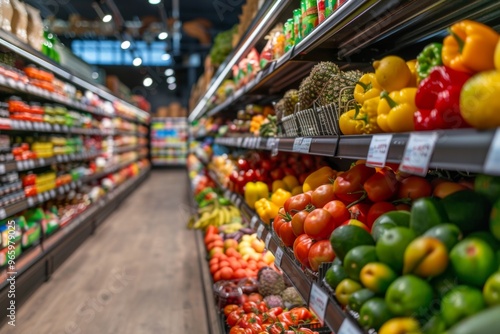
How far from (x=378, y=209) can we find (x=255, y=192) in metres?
1.57

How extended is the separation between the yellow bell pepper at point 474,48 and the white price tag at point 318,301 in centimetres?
71

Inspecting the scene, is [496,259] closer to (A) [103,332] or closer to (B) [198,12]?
(A) [103,332]

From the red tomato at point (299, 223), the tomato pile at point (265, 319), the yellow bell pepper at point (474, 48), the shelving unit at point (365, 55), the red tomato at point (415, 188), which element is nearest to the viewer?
the shelving unit at point (365, 55)

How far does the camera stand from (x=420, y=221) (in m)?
1.06

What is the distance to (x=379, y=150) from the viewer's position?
3.66 ft

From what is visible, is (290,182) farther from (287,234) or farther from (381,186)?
(381,186)

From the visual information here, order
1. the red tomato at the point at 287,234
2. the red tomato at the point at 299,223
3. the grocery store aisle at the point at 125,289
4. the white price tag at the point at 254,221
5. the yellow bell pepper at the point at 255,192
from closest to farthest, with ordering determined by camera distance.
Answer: the red tomato at the point at 299,223, the red tomato at the point at 287,234, the white price tag at the point at 254,221, the yellow bell pepper at the point at 255,192, the grocery store aisle at the point at 125,289

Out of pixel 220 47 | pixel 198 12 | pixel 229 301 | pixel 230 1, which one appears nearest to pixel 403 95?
pixel 229 301

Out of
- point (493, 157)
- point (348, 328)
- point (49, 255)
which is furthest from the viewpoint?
point (49, 255)

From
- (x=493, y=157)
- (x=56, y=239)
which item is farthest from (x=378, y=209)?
(x=56, y=239)

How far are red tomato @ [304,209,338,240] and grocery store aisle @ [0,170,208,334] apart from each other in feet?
6.32

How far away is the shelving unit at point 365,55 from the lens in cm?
84

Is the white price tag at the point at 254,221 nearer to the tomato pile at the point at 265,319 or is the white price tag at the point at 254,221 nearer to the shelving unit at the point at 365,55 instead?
the shelving unit at the point at 365,55

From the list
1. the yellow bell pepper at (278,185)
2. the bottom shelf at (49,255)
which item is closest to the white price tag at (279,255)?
the yellow bell pepper at (278,185)
